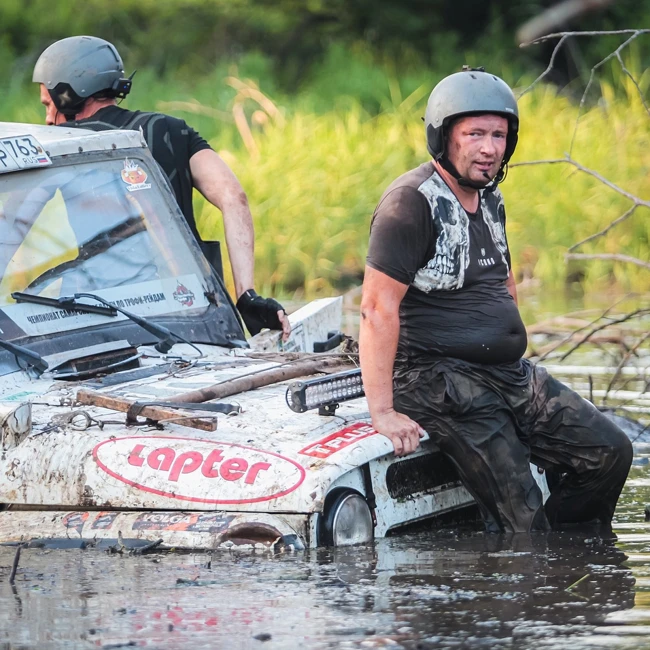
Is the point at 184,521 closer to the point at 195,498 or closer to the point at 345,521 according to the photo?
the point at 195,498

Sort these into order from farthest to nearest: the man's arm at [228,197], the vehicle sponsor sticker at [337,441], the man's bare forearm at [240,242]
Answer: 1. the man's arm at [228,197]
2. the man's bare forearm at [240,242]
3. the vehicle sponsor sticker at [337,441]

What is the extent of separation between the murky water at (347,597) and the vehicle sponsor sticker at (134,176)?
6.66ft

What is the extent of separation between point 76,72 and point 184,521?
285cm

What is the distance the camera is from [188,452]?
16.9 feet

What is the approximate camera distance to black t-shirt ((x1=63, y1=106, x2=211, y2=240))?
727 centimetres

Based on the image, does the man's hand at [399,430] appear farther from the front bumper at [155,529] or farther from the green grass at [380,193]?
the green grass at [380,193]

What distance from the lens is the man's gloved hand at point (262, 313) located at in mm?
7055

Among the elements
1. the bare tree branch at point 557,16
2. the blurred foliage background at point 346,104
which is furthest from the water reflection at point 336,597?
the bare tree branch at point 557,16

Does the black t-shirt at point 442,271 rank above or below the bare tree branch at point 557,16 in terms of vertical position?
below

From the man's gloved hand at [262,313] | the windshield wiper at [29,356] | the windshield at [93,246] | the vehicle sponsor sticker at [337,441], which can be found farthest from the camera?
the man's gloved hand at [262,313]

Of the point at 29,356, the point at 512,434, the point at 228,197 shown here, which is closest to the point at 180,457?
the point at 29,356

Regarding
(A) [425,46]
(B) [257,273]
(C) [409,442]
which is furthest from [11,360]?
(A) [425,46]

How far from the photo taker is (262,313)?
7.09 metres

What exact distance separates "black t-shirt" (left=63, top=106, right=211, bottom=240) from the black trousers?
2020 millimetres
